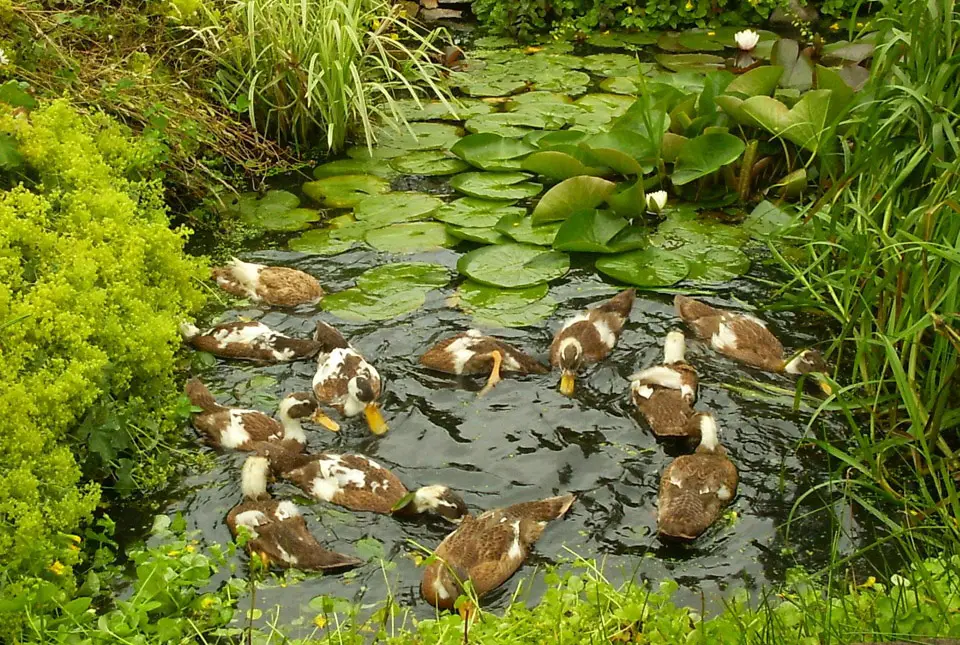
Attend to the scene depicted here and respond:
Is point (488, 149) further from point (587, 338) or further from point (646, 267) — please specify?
point (587, 338)

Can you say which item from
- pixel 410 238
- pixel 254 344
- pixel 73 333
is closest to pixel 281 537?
pixel 73 333

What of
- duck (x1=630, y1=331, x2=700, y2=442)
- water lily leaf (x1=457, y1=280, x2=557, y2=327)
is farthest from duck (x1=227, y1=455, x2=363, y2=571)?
water lily leaf (x1=457, y1=280, x2=557, y2=327)

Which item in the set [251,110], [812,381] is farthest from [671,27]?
[812,381]

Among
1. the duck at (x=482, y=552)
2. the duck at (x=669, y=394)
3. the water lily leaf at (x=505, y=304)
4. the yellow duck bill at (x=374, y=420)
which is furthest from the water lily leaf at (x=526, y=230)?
the duck at (x=482, y=552)

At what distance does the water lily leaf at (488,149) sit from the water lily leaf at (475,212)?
0.47 meters

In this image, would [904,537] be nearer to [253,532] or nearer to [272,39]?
[253,532]

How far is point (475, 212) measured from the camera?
242 inches

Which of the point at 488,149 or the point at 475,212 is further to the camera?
the point at 488,149

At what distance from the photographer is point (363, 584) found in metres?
3.51

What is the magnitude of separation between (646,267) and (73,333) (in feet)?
10.1

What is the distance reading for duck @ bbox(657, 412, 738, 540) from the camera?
3641 millimetres

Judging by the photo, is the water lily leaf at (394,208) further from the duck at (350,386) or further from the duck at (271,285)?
the duck at (350,386)

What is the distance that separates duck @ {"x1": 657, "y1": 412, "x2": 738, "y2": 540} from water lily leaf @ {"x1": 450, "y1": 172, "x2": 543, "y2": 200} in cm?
268

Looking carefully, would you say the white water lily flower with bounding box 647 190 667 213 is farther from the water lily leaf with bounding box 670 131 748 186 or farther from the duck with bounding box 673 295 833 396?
the duck with bounding box 673 295 833 396
